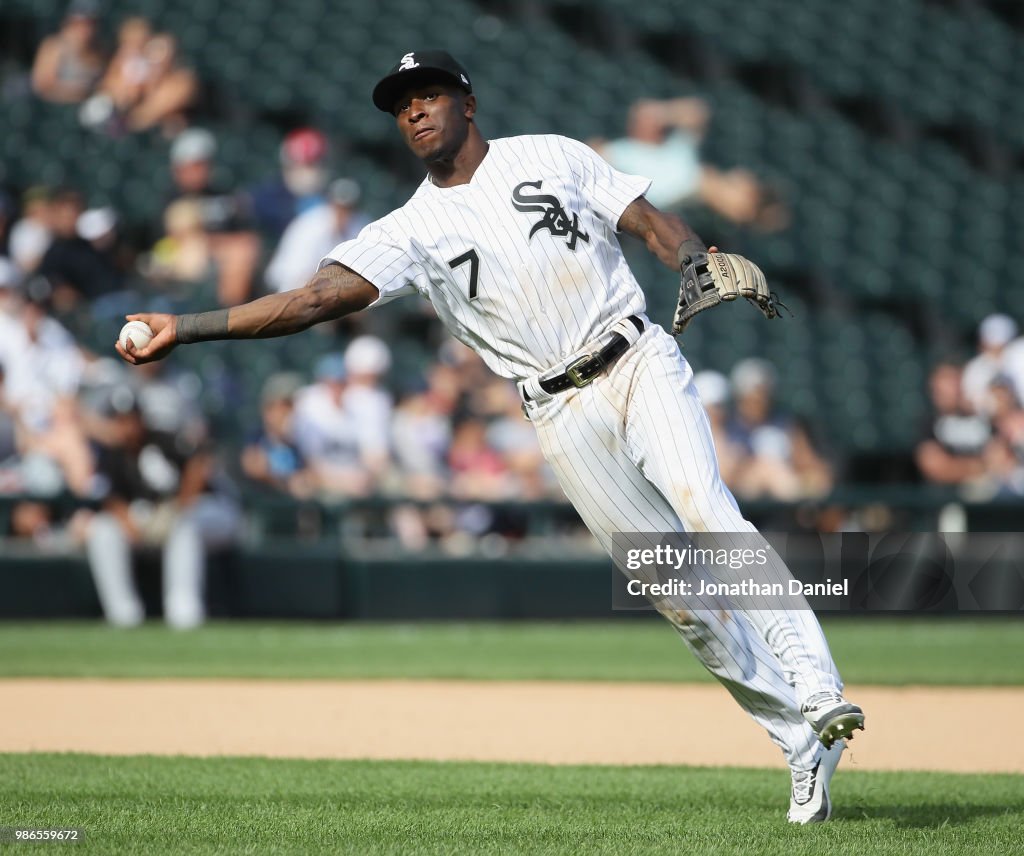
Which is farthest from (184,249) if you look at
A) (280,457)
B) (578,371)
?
(578,371)

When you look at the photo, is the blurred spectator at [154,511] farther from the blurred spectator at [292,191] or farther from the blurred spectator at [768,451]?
the blurred spectator at [768,451]

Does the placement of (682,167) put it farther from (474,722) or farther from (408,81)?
(408,81)

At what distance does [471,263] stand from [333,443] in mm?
6017

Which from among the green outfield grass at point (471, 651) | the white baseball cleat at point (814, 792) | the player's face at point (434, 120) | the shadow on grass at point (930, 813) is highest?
the player's face at point (434, 120)

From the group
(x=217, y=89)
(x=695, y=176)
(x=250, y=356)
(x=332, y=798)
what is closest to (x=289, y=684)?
(x=332, y=798)

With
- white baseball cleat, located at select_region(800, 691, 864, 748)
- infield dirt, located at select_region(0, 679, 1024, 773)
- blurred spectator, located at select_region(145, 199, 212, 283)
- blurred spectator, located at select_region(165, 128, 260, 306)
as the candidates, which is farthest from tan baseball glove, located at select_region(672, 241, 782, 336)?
blurred spectator, located at select_region(145, 199, 212, 283)

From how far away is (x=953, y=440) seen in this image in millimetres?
10172

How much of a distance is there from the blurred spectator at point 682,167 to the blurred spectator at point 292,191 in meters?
2.21

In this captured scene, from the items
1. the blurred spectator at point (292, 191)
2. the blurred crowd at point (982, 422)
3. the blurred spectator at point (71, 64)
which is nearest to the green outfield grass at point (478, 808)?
the blurred crowd at point (982, 422)

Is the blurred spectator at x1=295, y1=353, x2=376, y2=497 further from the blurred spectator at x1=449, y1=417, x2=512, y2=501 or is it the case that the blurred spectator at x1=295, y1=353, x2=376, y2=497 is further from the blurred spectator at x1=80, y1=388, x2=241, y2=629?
the blurred spectator at x1=80, y1=388, x2=241, y2=629

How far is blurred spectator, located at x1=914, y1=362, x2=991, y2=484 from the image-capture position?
10062 millimetres

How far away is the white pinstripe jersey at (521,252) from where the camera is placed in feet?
12.2

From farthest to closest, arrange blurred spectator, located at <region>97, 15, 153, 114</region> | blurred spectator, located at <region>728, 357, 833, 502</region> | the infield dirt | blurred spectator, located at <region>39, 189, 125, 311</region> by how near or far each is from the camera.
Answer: blurred spectator, located at <region>97, 15, 153, 114</region>
blurred spectator, located at <region>39, 189, 125, 311</region>
blurred spectator, located at <region>728, 357, 833, 502</region>
the infield dirt

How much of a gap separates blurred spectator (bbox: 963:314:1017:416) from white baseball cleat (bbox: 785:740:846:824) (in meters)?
6.93
